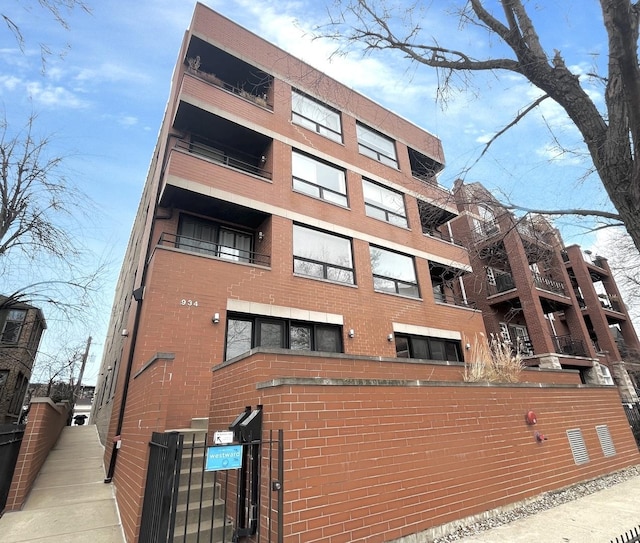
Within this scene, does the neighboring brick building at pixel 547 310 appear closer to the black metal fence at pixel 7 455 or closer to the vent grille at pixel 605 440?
the vent grille at pixel 605 440

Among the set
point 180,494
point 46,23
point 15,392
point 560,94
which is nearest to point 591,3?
point 560,94

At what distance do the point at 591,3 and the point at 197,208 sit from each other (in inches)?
377

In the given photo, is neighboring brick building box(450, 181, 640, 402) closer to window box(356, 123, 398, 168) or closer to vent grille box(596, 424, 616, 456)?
window box(356, 123, 398, 168)

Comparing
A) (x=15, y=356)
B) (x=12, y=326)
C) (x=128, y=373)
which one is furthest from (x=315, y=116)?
(x=12, y=326)

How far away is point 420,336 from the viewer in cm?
1237

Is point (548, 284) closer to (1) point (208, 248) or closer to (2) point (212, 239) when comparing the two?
(2) point (212, 239)

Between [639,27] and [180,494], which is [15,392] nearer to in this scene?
[180,494]

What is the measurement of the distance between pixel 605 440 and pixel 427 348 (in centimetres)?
533

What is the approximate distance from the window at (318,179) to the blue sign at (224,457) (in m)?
9.55

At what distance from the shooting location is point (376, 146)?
51.7 feet

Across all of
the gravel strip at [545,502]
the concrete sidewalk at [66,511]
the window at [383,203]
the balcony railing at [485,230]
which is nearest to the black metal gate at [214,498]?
the concrete sidewalk at [66,511]

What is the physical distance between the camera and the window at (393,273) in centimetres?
1270

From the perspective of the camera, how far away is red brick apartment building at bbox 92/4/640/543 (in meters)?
4.11

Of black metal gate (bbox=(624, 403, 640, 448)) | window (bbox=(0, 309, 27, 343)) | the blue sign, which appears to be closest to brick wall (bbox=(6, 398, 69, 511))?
the blue sign
